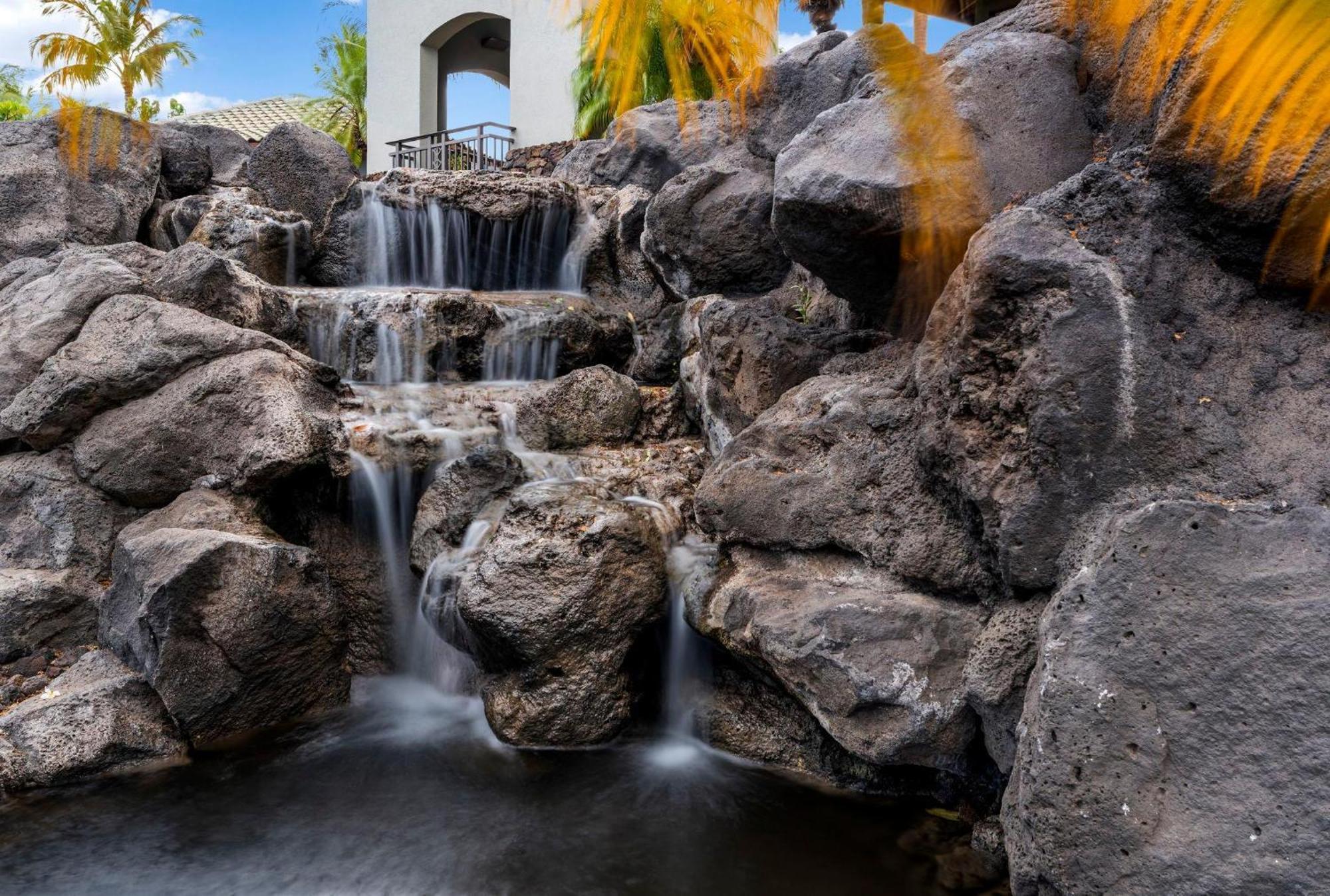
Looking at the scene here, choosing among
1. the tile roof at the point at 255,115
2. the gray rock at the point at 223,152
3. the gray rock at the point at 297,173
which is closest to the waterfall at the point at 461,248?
the gray rock at the point at 297,173

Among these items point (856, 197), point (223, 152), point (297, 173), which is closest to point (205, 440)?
point (856, 197)

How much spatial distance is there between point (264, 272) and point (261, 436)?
213 inches

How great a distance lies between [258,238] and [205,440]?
212 inches

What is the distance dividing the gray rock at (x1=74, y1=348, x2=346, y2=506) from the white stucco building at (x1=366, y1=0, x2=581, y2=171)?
48.1 feet

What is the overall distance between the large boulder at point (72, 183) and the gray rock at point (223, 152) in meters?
1.11

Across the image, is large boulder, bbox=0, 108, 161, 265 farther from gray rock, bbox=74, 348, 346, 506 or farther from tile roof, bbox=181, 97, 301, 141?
tile roof, bbox=181, 97, 301, 141

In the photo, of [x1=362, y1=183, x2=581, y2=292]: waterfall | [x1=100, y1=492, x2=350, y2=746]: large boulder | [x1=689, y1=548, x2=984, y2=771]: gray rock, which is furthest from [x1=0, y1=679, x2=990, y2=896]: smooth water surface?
[x1=362, y1=183, x2=581, y2=292]: waterfall

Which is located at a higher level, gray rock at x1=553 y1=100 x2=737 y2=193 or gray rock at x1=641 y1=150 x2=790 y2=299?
gray rock at x1=553 y1=100 x2=737 y2=193

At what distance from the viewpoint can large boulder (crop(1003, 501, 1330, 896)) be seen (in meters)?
2.71

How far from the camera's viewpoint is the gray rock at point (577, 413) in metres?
7.35

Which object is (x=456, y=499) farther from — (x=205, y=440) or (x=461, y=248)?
(x=461, y=248)

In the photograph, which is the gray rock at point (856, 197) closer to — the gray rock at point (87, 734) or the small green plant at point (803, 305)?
the small green plant at point (803, 305)

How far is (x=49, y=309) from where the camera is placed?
21.8 ft

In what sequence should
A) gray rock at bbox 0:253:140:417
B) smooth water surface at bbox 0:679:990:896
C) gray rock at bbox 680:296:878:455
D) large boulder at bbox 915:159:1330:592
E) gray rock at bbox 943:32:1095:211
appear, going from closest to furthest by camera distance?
large boulder at bbox 915:159:1330:592 → smooth water surface at bbox 0:679:990:896 → gray rock at bbox 943:32:1095:211 → gray rock at bbox 680:296:878:455 → gray rock at bbox 0:253:140:417
